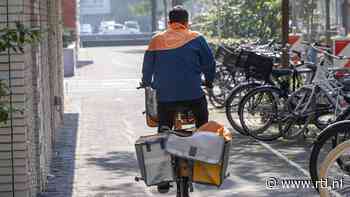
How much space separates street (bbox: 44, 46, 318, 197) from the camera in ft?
27.8

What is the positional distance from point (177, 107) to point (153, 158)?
1103 mm

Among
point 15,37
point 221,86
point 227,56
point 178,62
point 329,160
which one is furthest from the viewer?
point 221,86

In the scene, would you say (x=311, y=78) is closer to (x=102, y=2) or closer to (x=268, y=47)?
(x=268, y=47)

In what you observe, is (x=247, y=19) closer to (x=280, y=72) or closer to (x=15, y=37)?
(x=280, y=72)

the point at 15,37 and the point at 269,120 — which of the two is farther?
the point at 269,120

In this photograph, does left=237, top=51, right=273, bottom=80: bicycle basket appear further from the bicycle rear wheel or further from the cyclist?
the bicycle rear wheel

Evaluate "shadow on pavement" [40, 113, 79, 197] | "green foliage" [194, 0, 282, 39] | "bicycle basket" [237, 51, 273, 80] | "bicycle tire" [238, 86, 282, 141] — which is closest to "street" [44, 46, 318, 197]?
"shadow on pavement" [40, 113, 79, 197]

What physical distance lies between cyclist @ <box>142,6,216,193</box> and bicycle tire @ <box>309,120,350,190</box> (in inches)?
45.1

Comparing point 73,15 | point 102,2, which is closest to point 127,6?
point 102,2

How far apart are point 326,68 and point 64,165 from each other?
331 cm

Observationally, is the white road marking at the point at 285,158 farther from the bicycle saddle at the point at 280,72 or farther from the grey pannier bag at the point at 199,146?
the grey pannier bag at the point at 199,146

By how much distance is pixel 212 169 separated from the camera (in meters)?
6.44

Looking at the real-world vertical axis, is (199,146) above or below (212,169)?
above

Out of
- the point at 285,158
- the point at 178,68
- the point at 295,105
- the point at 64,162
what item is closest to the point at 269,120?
the point at 295,105
